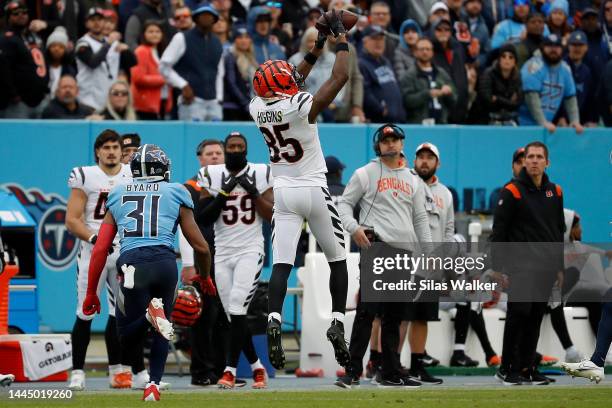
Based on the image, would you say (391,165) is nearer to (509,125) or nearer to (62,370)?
(62,370)

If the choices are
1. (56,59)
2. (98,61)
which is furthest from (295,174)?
(56,59)

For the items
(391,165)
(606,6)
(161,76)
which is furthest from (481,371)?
(606,6)

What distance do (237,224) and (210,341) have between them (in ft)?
4.27

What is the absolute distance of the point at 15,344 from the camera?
1206 cm

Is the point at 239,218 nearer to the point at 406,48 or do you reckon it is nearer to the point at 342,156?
the point at 342,156

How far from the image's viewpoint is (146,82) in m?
15.7

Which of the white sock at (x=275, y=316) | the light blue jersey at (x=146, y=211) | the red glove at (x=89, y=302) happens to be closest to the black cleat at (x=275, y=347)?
the white sock at (x=275, y=316)

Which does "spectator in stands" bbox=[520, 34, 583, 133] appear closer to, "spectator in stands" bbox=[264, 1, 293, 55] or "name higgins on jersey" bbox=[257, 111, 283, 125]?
"spectator in stands" bbox=[264, 1, 293, 55]

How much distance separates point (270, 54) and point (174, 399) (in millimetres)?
7545

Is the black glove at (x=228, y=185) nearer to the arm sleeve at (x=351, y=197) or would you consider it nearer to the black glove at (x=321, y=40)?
the arm sleeve at (x=351, y=197)

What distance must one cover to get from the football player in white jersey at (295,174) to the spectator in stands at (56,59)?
6351 millimetres

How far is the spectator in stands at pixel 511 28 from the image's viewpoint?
18812 mm

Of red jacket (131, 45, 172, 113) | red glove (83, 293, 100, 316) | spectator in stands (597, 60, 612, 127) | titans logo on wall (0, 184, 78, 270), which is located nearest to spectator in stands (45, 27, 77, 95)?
red jacket (131, 45, 172, 113)

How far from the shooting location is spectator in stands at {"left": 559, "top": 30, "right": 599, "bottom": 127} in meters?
18.3
